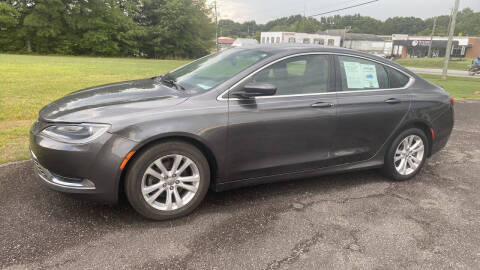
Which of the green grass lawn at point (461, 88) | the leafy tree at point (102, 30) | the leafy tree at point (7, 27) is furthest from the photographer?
the leafy tree at point (102, 30)

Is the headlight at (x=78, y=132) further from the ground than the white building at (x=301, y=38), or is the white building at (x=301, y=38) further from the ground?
the white building at (x=301, y=38)

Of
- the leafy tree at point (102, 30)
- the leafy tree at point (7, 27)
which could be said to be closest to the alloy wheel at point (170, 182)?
the leafy tree at point (102, 30)

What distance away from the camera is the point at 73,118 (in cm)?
285

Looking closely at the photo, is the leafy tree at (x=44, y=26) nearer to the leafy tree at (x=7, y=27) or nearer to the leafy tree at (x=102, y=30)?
the leafy tree at (x=7, y=27)

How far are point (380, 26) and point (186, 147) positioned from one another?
438 ft

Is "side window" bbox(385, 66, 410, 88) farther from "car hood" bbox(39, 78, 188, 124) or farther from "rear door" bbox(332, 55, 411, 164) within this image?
"car hood" bbox(39, 78, 188, 124)

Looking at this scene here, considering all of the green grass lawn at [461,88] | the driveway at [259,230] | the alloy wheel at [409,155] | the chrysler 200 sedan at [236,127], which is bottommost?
the driveway at [259,230]

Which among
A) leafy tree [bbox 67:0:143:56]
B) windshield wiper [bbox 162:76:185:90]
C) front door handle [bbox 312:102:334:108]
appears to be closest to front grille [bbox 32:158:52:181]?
windshield wiper [bbox 162:76:185:90]

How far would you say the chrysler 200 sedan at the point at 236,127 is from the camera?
280cm

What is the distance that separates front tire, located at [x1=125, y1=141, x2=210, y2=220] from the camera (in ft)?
9.41

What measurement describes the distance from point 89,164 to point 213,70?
1634mm

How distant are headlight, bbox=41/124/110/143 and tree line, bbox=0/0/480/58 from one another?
45.0m

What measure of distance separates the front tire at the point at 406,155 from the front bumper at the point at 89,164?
119 inches

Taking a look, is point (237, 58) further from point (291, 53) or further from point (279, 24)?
point (279, 24)
